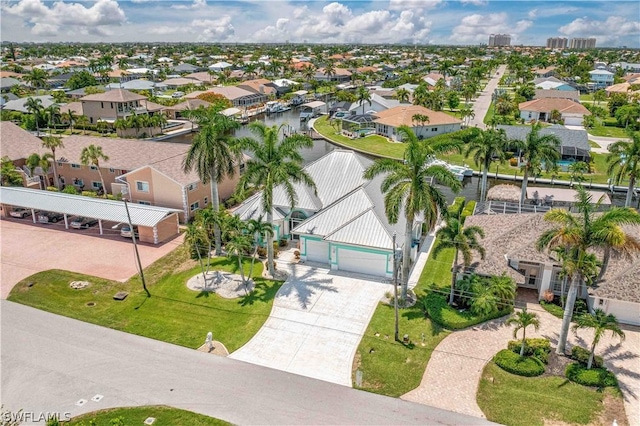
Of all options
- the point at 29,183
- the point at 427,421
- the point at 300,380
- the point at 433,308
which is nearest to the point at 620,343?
the point at 433,308

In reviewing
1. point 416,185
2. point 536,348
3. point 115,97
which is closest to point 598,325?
point 536,348

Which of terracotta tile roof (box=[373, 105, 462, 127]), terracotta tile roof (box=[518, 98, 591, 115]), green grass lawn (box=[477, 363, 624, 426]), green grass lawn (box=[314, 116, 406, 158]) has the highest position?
terracotta tile roof (box=[518, 98, 591, 115])

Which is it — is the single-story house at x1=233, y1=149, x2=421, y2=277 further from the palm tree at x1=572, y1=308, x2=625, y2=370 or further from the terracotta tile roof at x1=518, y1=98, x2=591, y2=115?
the terracotta tile roof at x1=518, y1=98, x2=591, y2=115

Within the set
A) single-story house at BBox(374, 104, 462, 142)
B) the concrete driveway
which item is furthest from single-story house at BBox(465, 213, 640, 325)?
single-story house at BBox(374, 104, 462, 142)

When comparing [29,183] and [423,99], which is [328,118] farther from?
[29,183]

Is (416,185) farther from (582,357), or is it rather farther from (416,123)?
(416,123)
